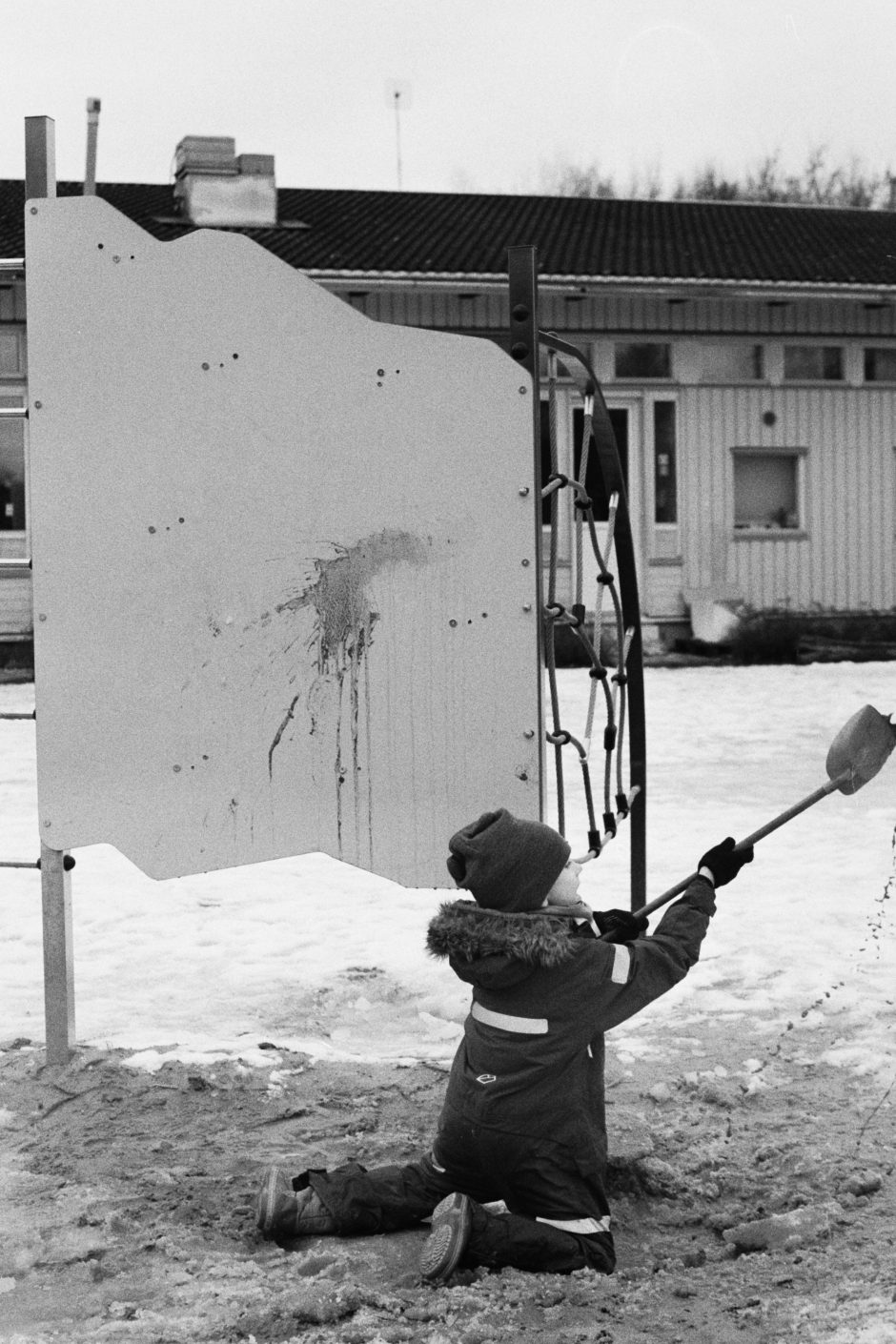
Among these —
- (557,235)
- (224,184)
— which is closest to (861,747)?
(557,235)

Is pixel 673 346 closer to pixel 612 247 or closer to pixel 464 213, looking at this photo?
pixel 612 247

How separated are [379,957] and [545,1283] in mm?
2322

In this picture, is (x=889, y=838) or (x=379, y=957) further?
(x=889, y=838)

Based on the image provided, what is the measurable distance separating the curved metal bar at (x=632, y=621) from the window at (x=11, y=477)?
1254 cm

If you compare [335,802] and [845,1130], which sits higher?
[335,802]

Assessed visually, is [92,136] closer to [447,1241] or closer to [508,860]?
[508,860]

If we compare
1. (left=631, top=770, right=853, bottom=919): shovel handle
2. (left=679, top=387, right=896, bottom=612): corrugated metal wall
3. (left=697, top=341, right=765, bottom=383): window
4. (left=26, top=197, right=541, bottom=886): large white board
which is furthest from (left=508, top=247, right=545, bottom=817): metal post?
(left=697, top=341, right=765, bottom=383): window

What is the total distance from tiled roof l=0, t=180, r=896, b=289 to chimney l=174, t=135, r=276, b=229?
30 cm

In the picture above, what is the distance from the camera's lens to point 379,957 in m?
5.04

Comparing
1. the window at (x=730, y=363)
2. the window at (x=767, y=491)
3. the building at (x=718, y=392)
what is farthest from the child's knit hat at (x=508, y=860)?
the window at (x=767, y=491)

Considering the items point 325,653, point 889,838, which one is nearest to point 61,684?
point 325,653

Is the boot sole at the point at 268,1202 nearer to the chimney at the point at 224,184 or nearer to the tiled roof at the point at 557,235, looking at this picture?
the tiled roof at the point at 557,235

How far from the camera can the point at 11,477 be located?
16469mm

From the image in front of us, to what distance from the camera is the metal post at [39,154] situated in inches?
155
